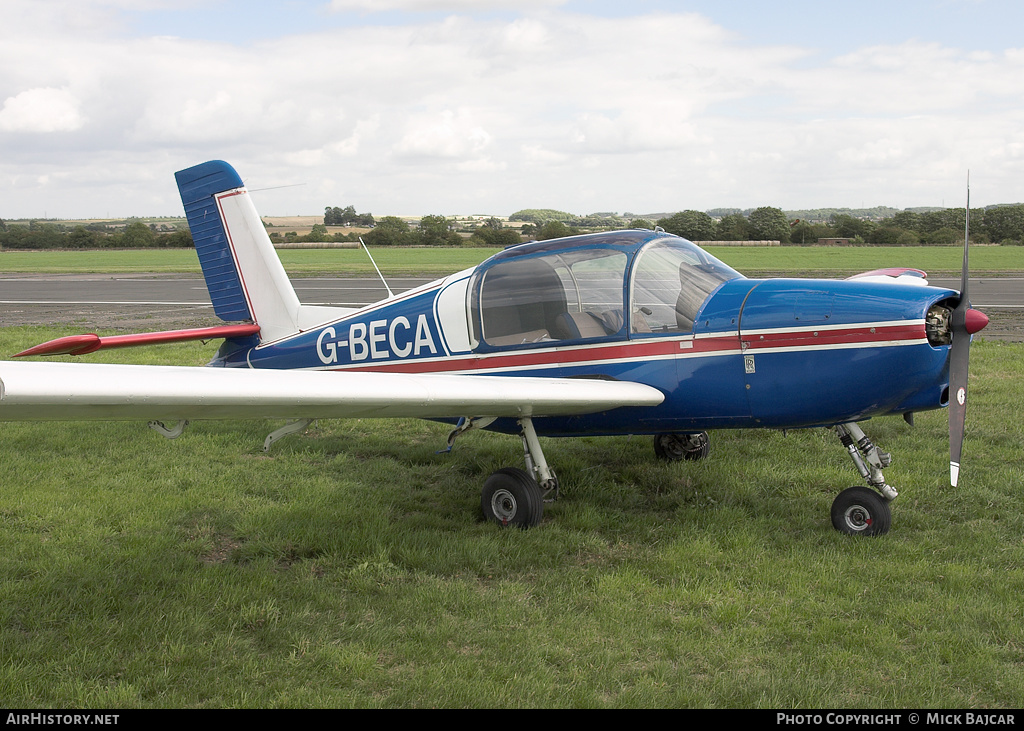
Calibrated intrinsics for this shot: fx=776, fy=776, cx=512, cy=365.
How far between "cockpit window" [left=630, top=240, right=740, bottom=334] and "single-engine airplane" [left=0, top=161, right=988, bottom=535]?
1 centimetres

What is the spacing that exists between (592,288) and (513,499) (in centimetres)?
168

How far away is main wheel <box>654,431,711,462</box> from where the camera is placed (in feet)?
23.8

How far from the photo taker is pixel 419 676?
362 centimetres

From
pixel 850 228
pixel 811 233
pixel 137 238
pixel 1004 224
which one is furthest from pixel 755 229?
pixel 137 238

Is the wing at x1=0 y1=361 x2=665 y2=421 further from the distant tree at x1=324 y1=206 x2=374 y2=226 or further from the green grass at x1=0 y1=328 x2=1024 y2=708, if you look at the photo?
the distant tree at x1=324 y1=206 x2=374 y2=226

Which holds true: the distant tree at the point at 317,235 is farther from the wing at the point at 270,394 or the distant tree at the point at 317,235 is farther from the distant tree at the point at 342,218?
the wing at the point at 270,394

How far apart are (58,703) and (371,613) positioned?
151 cm

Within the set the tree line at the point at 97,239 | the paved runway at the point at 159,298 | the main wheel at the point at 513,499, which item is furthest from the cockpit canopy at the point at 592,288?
the tree line at the point at 97,239

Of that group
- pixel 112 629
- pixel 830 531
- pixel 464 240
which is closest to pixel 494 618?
Answer: pixel 112 629

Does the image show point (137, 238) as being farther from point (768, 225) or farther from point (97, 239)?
point (768, 225)

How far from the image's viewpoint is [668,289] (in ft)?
Result: 18.5

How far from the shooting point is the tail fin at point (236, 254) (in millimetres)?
7973
